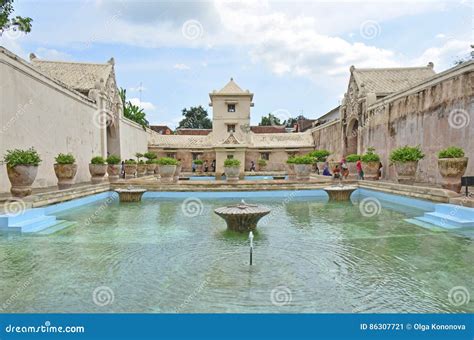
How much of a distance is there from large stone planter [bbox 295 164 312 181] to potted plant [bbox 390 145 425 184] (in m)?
4.52

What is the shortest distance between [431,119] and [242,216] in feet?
32.4

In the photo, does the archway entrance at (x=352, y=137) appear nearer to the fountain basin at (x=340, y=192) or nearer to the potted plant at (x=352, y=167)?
the potted plant at (x=352, y=167)

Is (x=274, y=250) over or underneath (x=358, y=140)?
underneath

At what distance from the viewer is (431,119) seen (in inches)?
492

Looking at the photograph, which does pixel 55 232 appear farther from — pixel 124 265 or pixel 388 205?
pixel 388 205

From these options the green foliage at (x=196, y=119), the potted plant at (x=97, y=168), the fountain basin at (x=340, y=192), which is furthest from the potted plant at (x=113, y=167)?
the green foliage at (x=196, y=119)

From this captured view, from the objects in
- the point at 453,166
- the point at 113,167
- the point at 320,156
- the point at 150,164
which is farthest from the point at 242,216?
the point at 150,164

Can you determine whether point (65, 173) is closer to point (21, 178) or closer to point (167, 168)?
point (21, 178)

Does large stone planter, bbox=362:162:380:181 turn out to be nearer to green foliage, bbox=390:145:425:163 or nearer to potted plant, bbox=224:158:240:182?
green foliage, bbox=390:145:425:163

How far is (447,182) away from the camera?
769 centimetres

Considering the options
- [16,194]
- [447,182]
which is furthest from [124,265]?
[447,182]

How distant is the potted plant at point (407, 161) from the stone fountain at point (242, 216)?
18.9ft

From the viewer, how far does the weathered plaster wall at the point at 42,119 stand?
941 centimetres
